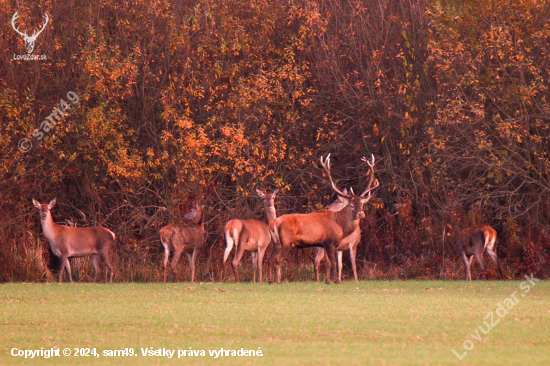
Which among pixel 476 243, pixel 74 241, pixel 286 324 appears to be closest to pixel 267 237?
pixel 74 241

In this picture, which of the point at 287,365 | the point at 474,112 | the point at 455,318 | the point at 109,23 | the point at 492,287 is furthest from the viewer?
the point at 109,23

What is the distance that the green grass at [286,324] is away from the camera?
283 inches

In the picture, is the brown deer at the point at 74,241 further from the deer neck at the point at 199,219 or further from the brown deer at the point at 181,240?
the deer neck at the point at 199,219

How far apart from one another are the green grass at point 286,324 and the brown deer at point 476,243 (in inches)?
150

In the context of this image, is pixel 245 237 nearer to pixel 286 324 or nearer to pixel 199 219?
pixel 199 219

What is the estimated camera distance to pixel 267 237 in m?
17.6

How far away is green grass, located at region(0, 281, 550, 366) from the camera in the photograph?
7188 mm

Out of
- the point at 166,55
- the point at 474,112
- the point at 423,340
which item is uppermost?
the point at 166,55

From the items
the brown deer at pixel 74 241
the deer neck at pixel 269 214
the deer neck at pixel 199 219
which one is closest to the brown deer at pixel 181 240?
the deer neck at pixel 199 219

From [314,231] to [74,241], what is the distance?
17.4ft

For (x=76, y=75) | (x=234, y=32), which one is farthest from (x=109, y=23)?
(x=234, y=32)

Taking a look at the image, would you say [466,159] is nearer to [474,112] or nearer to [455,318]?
A: [474,112]

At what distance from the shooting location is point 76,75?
20.8 meters

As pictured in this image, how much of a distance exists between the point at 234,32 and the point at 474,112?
613 cm
